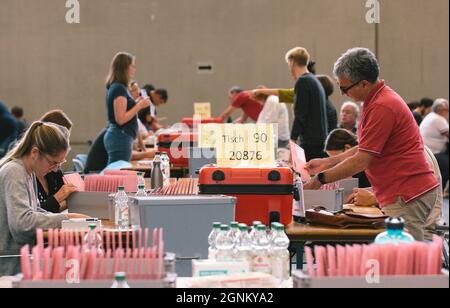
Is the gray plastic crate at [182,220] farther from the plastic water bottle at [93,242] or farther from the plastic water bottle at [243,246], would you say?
the plastic water bottle at [93,242]

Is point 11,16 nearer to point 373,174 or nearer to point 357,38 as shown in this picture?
point 357,38

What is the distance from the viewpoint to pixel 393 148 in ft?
12.0

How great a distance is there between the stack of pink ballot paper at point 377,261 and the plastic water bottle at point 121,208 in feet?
5.63

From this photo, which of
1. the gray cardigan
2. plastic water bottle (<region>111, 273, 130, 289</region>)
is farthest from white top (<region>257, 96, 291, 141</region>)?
plastic water bottle (<region>111, 273, 130, 289</region>)

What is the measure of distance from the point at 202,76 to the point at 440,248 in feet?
37.5

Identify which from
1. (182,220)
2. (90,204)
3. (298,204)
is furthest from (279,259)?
(90,204)

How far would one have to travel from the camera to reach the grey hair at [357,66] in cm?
364

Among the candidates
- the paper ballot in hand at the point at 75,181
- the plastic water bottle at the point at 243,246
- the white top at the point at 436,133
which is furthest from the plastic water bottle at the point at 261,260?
the white top at the point at 436,133

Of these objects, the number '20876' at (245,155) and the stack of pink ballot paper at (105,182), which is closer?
the number '20876' at (245,155)

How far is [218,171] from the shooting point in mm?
3363

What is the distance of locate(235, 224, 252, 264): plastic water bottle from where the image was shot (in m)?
2.45

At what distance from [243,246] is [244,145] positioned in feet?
3.54

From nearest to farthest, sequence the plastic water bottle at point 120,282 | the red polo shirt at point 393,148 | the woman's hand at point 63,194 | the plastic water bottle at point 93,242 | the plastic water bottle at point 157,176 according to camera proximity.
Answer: the plastic water bottle at point 120,282
the plastic water bottle at point 93,242
the red polo shirt at point 393,148
the woman's hand at point 63,194
the plastic water bottle at point 157,176

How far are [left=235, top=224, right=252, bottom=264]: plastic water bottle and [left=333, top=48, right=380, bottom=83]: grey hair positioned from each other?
1.40 meters
